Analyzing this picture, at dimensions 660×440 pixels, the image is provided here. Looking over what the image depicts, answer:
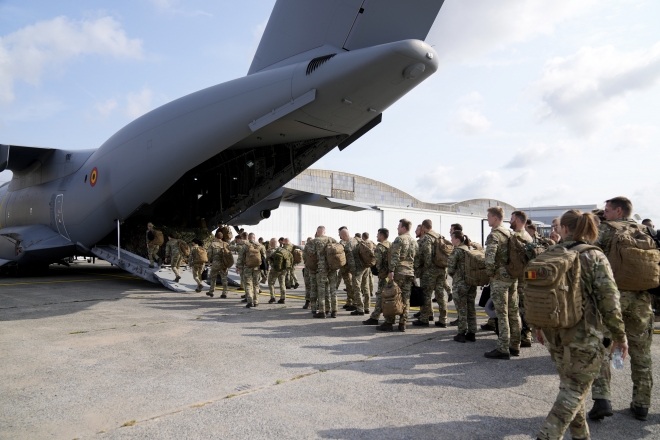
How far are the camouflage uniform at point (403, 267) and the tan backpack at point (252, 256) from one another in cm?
299

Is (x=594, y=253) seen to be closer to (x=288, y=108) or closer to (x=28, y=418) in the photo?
(x=28, y=418)

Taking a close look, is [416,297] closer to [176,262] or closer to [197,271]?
[197,271]

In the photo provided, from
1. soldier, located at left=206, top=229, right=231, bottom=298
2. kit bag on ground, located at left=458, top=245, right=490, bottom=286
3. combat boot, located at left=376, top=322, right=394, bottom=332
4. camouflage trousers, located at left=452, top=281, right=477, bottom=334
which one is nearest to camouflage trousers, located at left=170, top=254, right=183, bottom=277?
soldier, located at left=206, top=229, right=231, bottom=298

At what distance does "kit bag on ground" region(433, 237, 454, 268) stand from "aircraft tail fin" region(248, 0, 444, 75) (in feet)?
11.6

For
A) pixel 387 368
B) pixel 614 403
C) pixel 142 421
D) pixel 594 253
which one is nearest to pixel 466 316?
pixel 387 368

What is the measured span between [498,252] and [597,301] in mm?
2156

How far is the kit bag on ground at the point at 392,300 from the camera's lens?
6.02 metres

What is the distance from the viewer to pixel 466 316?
5734 millimetres

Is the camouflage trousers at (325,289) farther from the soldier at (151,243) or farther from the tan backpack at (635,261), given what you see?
the soldier at (151,243)

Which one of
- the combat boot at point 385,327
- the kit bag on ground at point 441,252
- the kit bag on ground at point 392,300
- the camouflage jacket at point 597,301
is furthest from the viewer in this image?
the kit bag on ground at point 441,252

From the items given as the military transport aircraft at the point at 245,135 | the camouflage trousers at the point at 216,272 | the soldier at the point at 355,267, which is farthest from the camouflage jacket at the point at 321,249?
the camouflage trousers at the point at 216,272

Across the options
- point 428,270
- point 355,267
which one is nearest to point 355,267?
point 355,267

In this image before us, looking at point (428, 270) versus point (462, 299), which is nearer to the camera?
point (462, 299)

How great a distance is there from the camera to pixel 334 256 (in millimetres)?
7082
